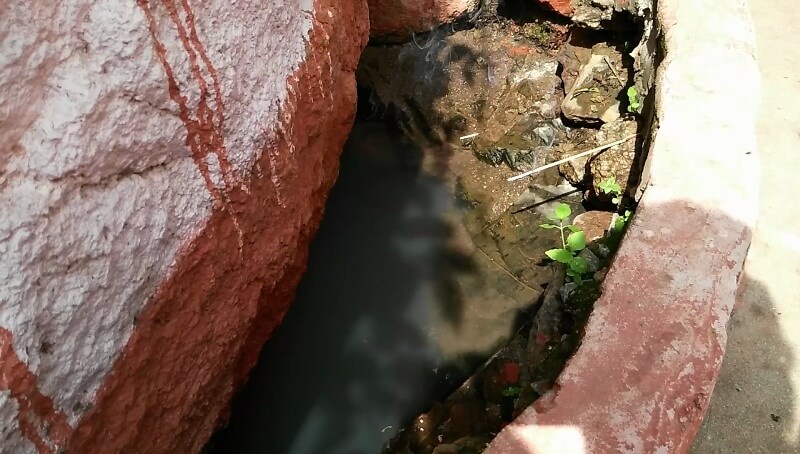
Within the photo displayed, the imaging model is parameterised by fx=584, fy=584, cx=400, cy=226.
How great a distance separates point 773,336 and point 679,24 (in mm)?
1109

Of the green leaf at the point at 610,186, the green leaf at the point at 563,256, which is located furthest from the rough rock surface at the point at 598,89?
the green leaf at the point at 563,256

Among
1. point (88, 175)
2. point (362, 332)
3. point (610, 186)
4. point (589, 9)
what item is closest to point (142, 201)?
point (88, 175)

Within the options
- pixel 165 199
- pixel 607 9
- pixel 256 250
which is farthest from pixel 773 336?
pixel 165 199

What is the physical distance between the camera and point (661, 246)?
1.47 m

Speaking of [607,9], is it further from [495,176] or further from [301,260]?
[301,260]

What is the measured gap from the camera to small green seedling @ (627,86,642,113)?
88.2 inches

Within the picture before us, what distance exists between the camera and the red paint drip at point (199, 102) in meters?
1.24

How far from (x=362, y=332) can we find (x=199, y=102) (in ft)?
4.54

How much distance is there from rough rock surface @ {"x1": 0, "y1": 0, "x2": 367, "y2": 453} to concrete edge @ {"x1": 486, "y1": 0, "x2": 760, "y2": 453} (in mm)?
831

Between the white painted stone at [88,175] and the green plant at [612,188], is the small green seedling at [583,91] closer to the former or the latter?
the green plant at [612,188]

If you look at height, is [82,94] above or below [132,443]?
above

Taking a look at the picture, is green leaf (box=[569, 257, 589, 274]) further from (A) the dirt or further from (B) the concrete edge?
(B) the concrete edge

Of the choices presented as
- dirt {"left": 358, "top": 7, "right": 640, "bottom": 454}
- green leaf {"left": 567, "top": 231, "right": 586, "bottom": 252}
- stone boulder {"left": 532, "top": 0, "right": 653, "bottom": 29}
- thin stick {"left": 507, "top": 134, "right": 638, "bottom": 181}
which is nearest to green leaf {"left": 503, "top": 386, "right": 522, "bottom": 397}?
dirt {"left": 358, "top": 7, "right": 640, "bottom": 454}

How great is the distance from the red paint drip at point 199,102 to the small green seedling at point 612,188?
1.40m
